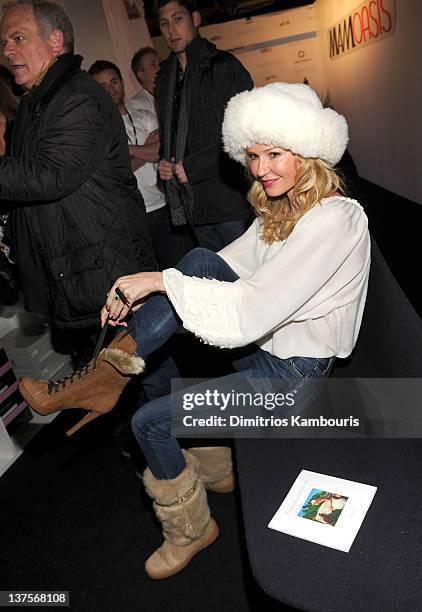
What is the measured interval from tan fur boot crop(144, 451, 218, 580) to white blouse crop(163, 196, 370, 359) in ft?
1.94

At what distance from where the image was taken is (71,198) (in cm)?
207

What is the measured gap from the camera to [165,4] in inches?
114

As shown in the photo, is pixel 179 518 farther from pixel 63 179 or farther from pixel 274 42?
pixel 274 42

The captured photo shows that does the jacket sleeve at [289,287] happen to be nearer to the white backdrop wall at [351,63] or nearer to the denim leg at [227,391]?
the denim leg at [227,391]

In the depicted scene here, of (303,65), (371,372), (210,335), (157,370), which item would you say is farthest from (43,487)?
(303,65)

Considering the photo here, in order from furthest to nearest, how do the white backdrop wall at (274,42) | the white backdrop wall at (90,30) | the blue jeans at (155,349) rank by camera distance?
the white backdrop wall at (274,42) → the white backdrop wall at (90,30) → the blue jeans at (155,349)

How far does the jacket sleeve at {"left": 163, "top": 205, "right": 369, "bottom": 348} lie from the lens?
1557 mm

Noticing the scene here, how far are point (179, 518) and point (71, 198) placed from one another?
1.24 metres

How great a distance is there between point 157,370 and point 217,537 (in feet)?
2.27

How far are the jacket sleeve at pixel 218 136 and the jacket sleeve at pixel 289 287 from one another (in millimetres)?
1280

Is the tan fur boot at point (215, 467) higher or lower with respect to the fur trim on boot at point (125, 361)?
lower

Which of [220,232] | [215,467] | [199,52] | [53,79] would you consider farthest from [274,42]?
[215,467]

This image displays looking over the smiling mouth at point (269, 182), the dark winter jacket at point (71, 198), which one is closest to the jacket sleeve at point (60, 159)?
the dark winter jacket at point (71, 198)

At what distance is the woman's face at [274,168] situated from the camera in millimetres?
1663
